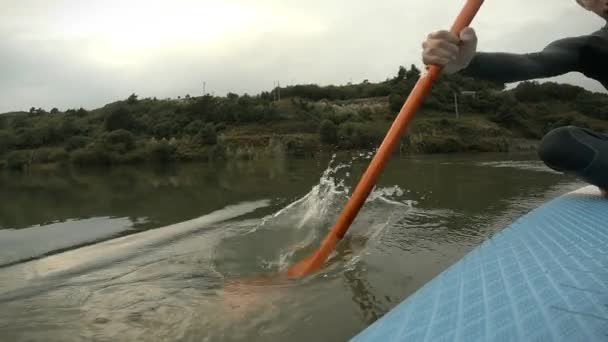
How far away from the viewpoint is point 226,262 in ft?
11.7

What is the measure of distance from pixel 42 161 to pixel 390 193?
1037 inches

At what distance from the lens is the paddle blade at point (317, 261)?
3.12 meters

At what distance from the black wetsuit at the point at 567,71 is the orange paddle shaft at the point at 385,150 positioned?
0.49 ft

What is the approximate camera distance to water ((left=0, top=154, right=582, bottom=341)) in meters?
2.43

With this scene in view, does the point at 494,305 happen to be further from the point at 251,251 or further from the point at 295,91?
the point at 295,91

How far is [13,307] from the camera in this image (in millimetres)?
2779

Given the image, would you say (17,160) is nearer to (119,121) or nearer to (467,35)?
(119,121)

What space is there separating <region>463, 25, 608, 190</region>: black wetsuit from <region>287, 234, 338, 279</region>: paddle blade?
1.60 meters

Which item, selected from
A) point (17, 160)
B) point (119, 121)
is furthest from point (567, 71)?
point (119, 121)

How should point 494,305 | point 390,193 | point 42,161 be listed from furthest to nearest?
A: point 42,161, point 390,193, point 494,305

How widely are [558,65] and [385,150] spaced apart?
37.5 inches

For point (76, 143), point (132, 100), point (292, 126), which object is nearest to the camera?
point (76, 143)

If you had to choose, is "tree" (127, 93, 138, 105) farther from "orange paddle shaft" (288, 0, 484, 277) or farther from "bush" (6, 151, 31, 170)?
"orange paddle shaft" (288, 0, 484, 277)

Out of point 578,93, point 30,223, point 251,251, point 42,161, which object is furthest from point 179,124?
point 578,93
